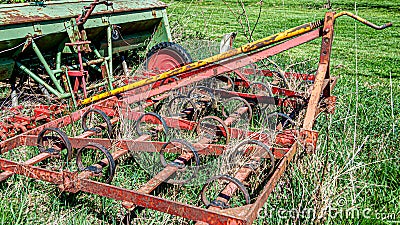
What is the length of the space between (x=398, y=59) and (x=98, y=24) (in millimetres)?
5671

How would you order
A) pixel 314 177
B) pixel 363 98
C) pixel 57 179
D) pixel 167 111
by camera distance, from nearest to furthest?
pixel 57 179
pixel 314 177
pixel 167 111
pixel 363 98

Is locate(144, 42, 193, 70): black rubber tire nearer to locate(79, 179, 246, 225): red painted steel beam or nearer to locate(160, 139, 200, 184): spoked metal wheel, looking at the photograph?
locate(160, 139, 200, 184): spoked metal wheel

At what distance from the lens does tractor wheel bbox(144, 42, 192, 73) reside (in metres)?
5.04

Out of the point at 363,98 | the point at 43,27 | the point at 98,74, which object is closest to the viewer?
the point at 43,27

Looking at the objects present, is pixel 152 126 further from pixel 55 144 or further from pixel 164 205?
pixel 164 205

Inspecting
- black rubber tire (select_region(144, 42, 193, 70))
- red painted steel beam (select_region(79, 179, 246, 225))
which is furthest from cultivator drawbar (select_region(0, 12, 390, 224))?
black rubber tire (select_region(144, 42, 193, 70))

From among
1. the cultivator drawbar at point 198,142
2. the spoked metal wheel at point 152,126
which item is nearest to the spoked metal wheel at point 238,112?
the cultivator drawbar at point 198,142

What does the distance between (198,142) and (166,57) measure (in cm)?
221

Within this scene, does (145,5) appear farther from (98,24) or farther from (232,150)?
(232,150)

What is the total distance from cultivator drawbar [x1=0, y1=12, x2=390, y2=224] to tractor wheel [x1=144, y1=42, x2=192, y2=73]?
73 cm

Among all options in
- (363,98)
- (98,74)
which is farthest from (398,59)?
(98,74)

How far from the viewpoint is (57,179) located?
2.61 meters

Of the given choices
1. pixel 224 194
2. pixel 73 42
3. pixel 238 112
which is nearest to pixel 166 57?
pixel 73 42

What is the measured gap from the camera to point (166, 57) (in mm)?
5223
